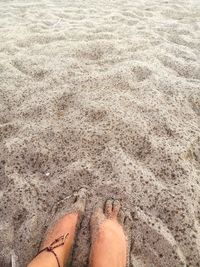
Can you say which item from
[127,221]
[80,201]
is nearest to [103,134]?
[80,201]

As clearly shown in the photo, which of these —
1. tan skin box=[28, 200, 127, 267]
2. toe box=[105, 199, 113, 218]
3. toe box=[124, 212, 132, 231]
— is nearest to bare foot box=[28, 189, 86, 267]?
tan skin box=[28, 200, 127, 267]

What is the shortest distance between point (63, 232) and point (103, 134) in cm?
75

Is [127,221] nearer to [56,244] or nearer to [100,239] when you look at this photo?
[100,239]

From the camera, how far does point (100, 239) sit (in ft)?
5.51

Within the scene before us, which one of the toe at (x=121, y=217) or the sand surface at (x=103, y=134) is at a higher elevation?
the sand surface at (x=103, y=134)

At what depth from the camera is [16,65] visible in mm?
3006

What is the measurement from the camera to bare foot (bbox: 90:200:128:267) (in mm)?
1576

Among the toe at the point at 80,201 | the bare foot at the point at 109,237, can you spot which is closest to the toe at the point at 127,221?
the bare foot at the point at 109,237

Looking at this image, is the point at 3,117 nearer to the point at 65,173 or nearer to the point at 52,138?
the point at 52,138

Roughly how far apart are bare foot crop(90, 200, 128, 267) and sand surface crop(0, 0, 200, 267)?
6 cm

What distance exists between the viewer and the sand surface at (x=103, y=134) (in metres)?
1.75

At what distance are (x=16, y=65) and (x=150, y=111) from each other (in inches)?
53.1

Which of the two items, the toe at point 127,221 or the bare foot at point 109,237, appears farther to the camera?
the toe at point 127,221

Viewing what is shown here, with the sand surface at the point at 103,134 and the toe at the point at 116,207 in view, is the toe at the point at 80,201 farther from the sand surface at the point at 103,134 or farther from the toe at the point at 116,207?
the toe at the point at 116,207
